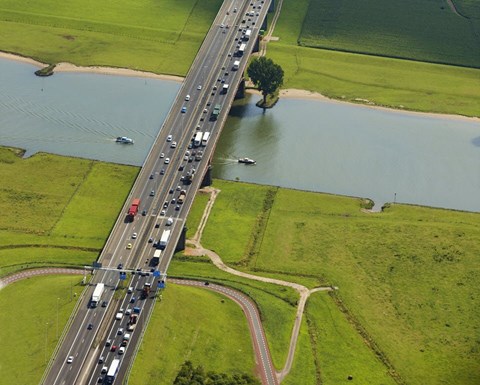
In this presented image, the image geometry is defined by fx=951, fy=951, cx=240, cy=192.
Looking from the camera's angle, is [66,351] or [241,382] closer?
[241,382]

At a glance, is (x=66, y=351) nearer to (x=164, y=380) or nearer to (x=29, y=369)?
(x=29, y=369)

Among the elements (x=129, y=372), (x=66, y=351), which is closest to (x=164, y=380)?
(x=129, y=372)

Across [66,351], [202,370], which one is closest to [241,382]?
[202,370]

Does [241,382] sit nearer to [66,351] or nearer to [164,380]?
[164,380]

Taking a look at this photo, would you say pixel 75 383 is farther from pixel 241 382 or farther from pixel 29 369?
pixel 241 382

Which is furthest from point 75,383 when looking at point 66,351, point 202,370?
point 202,370
